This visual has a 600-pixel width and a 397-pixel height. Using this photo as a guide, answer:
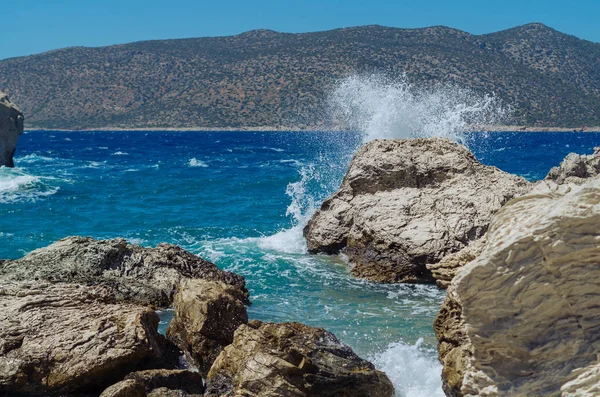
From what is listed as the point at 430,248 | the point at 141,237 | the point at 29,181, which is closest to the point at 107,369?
the point at 430,248

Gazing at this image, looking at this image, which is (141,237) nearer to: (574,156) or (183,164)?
(574,156)

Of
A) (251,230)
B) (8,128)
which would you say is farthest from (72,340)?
(8,128)

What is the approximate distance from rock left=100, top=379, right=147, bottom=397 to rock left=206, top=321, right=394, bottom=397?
2.47 ft

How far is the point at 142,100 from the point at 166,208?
12264 cm

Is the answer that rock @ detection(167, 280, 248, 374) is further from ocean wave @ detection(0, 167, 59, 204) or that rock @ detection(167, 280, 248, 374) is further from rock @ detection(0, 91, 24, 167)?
rock @ detection(0, 91, 24, 167)

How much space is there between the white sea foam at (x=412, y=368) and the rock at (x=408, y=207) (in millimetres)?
3837

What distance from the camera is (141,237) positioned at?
783 inches

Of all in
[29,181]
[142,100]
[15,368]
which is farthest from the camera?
[142,100]

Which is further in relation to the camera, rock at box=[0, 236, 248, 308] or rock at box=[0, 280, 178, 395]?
rock at box=[0, 236, 248, 308]

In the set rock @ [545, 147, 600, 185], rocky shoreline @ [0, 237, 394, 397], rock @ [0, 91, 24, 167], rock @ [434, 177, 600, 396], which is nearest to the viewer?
rock @ [434, 177, 600, 396]

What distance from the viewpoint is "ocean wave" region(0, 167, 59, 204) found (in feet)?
93.9

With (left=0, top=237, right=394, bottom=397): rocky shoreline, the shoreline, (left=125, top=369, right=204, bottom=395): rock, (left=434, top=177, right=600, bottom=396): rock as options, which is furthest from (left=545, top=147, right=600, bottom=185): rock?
the shoreline

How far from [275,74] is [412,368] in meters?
128

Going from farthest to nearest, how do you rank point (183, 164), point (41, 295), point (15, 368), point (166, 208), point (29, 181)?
point (183, 164), point (29, 181), point (166, 208), point (41, 295), point (15, 368)
